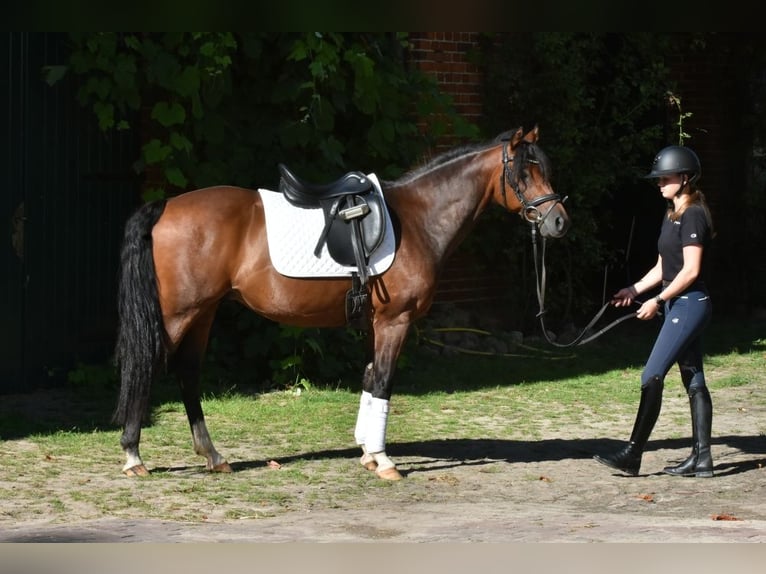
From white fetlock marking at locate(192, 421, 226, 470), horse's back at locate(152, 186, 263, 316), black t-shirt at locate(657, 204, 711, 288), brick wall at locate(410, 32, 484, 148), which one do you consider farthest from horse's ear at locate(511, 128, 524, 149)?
brick wall at locate(410, 32, 484, 148)

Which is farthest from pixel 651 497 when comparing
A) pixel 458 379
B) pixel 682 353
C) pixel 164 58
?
pixel 164 58

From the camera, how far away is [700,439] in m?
7.02

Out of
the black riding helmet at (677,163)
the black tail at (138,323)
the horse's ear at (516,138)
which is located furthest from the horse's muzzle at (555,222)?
the black tail at (138,323)

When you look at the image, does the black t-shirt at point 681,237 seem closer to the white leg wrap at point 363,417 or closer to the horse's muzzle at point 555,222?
the horse's muzzle at point 555,222

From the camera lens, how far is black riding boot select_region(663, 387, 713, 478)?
22.9 ft

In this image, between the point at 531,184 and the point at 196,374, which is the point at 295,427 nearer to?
the point at 196,374

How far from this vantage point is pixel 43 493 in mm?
6328

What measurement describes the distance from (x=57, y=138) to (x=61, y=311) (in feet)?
4.73

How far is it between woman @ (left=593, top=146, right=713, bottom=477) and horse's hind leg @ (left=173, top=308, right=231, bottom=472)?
2.34m

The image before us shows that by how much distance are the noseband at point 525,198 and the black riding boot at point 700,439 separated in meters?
1.38

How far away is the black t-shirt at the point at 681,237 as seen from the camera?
662 centimetres

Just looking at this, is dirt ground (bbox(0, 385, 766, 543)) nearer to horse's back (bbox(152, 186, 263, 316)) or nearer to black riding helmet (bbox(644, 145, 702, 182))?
horse's back (bbox(152, 186, 263, 316))

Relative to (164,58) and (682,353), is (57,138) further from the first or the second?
(682,353)

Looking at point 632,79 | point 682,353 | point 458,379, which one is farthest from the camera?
point 632,79
